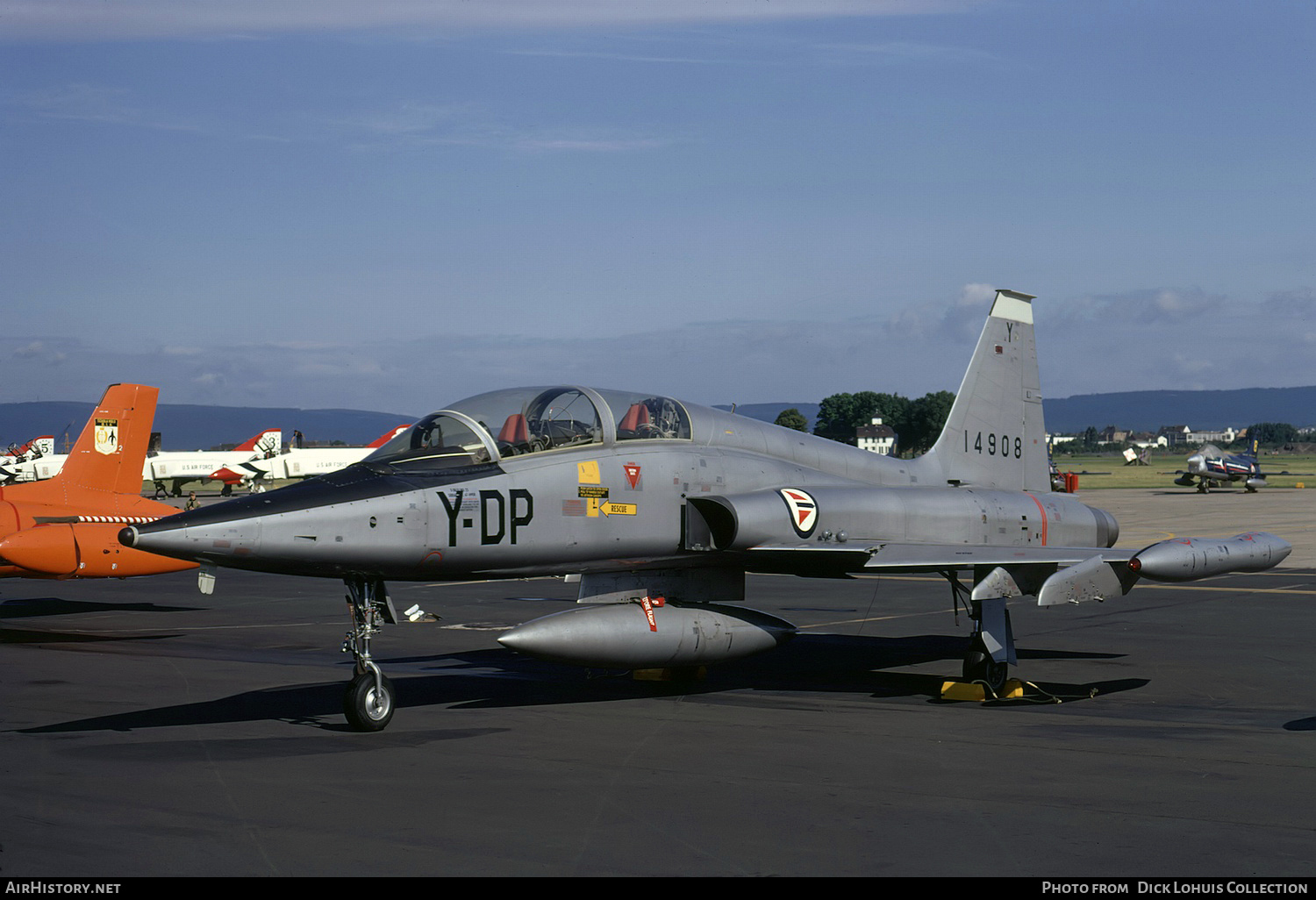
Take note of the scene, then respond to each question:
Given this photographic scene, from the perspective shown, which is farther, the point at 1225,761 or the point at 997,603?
the point at 997,603

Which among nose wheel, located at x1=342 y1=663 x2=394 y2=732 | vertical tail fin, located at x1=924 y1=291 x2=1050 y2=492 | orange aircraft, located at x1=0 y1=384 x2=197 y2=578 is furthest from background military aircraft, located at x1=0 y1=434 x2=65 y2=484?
nose wheel, located at x1=342 y1=663 x2=394 y2=732

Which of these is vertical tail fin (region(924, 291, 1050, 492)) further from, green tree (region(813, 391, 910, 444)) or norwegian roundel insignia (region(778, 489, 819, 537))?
green tree (region(813, 391, 910, 444))

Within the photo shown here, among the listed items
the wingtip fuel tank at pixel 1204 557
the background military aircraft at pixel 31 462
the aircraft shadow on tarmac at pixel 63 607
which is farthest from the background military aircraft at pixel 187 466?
the wingtip fuel tank at pixel 1204 557

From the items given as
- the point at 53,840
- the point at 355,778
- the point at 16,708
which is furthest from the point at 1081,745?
the point at 16,708

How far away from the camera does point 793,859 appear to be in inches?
259

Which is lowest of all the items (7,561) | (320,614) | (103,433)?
(320,614)

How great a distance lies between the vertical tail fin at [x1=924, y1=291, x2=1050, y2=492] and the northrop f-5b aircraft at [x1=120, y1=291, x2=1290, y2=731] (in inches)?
42.5

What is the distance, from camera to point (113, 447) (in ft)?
69.8

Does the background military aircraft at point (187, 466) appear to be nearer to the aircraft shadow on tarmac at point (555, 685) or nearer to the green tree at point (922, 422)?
the aircraft shadow on tarmac at point (555, 685)

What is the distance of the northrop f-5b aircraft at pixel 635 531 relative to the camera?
10.2 meters

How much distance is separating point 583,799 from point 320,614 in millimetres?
14235

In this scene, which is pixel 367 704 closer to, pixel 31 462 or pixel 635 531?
pixel 635 531

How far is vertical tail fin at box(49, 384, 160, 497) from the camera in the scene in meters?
20.9
